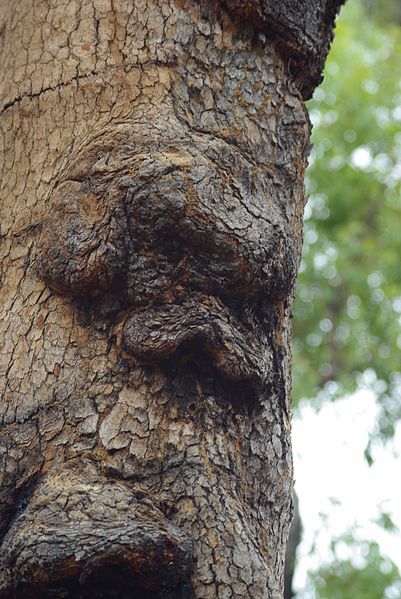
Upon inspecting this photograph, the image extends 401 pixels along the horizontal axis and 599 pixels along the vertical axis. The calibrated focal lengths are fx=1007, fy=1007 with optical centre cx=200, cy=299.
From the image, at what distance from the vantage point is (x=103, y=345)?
2203 mm

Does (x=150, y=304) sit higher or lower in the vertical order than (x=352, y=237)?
lower

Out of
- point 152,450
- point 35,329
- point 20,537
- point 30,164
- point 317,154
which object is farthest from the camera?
point 317,154

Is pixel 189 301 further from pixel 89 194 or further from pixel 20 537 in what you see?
pixel 20 537

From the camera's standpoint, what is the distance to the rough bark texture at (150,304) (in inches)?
79.9

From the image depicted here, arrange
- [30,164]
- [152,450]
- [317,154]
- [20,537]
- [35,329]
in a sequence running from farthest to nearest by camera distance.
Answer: [317,154] → [30,164] → [35,329] → [152,450] → [20,537]

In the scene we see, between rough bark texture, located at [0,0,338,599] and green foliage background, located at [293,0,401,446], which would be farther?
green foliage background, located at [293,0,401,446]

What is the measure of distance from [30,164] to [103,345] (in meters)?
0.54

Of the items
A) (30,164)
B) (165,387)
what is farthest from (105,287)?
(30,164)

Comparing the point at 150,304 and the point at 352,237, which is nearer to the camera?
the point at 150,304

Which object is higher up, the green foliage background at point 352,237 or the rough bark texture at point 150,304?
the green foliage background at point 352,237

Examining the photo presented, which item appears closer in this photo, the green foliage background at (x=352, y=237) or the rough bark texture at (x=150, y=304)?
the rough bark texture at (x=150, y=304)

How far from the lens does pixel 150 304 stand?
2.21m

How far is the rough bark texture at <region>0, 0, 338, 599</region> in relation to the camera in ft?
6.66

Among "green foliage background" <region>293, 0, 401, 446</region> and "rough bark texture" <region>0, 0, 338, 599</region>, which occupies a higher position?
"green foliage background" <region>293, 0, 401, 446</region>
